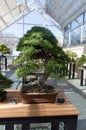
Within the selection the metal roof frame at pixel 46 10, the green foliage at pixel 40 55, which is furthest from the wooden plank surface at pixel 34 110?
the metal roof frame at pixel 46 10

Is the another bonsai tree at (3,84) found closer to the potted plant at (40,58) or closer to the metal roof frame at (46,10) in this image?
the potted plant at (40,58)

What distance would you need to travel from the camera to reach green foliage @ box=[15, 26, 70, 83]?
177 cm

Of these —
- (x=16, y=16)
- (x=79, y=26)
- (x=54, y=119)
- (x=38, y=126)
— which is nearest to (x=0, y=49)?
(x=79, y=26)

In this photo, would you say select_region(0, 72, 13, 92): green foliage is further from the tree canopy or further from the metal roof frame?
the metal roof frame

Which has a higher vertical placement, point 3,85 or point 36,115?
point 3,85

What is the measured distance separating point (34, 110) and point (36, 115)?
74 mm

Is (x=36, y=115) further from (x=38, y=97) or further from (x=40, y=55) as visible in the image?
(x=40, y=55)

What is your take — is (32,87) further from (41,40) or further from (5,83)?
(41,40)

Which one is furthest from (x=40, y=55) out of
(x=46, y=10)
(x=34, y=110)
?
(x=46, y=10)

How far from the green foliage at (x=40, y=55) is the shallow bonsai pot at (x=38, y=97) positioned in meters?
0.18

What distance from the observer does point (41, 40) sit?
178cm

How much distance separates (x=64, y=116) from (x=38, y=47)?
620 millimetres

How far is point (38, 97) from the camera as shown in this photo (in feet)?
5.83

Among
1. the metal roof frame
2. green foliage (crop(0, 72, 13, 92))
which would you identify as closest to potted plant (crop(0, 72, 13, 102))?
green foliage (crop(0, 72, 13, 92))
